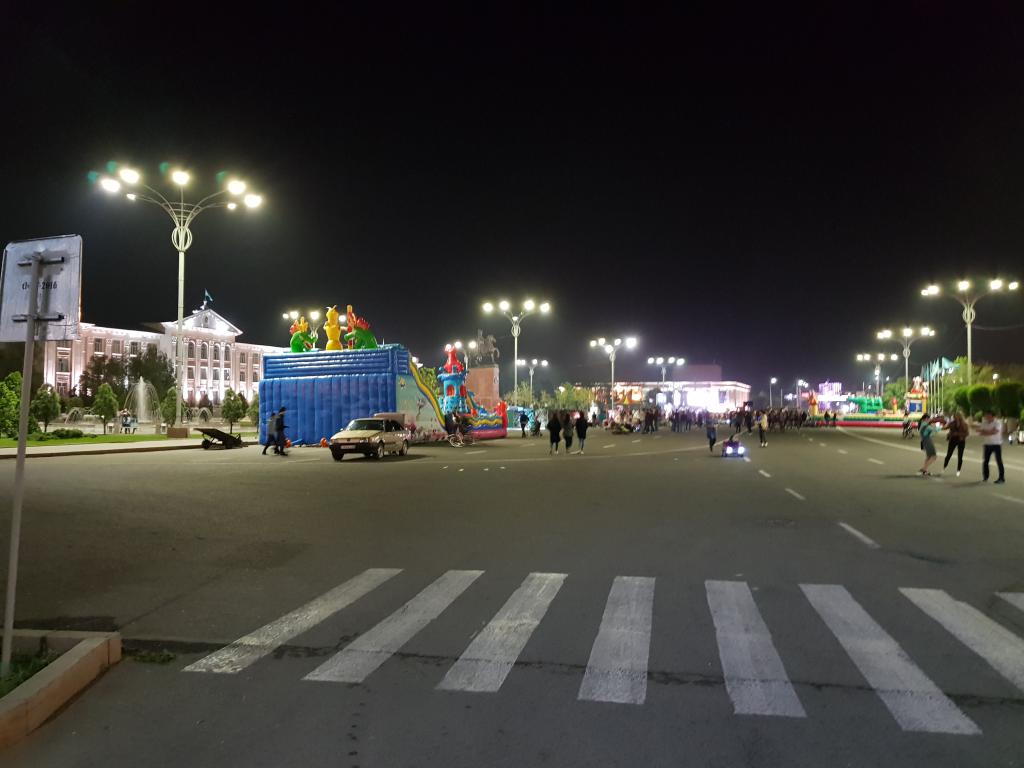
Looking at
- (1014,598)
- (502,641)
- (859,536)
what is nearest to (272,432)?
(859,536)

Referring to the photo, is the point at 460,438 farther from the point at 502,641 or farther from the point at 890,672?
the point at 890,672

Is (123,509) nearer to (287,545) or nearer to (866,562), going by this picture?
(287,545)

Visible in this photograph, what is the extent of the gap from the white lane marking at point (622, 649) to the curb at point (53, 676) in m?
3.08

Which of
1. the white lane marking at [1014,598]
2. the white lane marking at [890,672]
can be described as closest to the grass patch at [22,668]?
the white lane marking at [890,672]

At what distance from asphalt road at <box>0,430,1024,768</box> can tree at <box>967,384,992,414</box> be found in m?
45.2

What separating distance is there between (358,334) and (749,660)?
33.2 meters

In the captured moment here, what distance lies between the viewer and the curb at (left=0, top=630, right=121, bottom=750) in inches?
172

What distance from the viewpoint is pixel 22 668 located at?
5102 mm

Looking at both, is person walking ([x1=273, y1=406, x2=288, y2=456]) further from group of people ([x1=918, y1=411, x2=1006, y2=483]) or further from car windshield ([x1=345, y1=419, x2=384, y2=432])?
group of people ([x1=918, y1=411, x2=1006, y2=483])

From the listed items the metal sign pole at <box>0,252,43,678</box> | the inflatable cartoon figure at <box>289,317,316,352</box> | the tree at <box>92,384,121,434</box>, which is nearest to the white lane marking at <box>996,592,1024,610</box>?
the metal sign pole at <box>0,252,43,678</box>

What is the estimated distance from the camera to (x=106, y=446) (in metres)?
31.2

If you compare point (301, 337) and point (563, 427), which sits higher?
point (301, 337)

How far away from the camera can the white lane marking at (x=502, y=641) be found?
520cm

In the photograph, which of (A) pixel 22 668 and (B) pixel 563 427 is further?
(B) pixel 563 427
